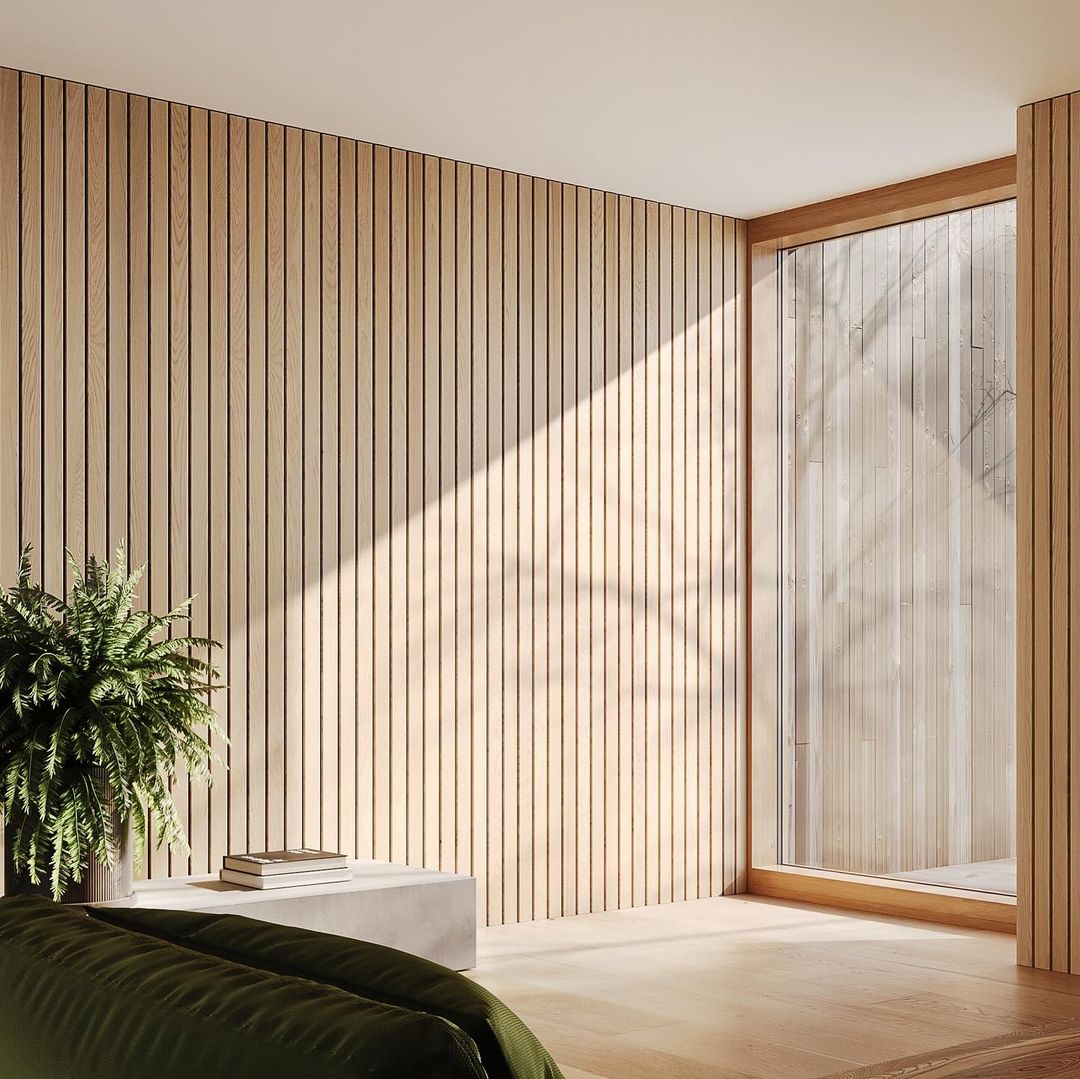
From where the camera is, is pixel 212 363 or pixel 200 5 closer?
pixel 200 5

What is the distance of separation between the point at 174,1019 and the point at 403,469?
181 inches

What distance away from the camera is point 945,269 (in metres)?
6.13

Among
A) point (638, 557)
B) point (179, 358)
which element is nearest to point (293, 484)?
point (179, 358)

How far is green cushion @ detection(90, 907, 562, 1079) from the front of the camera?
103 cm

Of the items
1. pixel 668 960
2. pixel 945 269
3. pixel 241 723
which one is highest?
pixel 945 269

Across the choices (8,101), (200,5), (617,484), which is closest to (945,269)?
(617,484)

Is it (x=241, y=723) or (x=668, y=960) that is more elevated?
(x=241, y=723)

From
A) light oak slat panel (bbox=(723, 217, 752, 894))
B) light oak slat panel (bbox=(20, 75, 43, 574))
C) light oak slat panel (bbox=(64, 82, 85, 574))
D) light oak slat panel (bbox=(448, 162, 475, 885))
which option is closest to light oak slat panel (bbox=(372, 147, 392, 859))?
light oak slat panel (bbox=(448, 162, 475, 885))

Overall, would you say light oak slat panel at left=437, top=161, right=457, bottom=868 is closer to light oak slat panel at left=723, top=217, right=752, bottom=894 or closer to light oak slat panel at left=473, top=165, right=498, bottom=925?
light oak slat panel at left=473, top=165, right=498, bottom=925

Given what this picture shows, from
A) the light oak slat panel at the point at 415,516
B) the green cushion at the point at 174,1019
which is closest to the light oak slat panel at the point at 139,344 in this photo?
the light oak slat panel at the point at 415,516

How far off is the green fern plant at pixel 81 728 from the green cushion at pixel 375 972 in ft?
8.08

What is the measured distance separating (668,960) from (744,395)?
2.68m

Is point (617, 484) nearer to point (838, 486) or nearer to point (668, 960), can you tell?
point (838, 486)

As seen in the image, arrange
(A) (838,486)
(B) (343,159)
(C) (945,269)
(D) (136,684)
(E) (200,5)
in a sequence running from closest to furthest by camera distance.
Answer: (D) (136,684) → (E) (200,5) → (B) (343,159) → (C) (945,269) → (A) (838,486)
